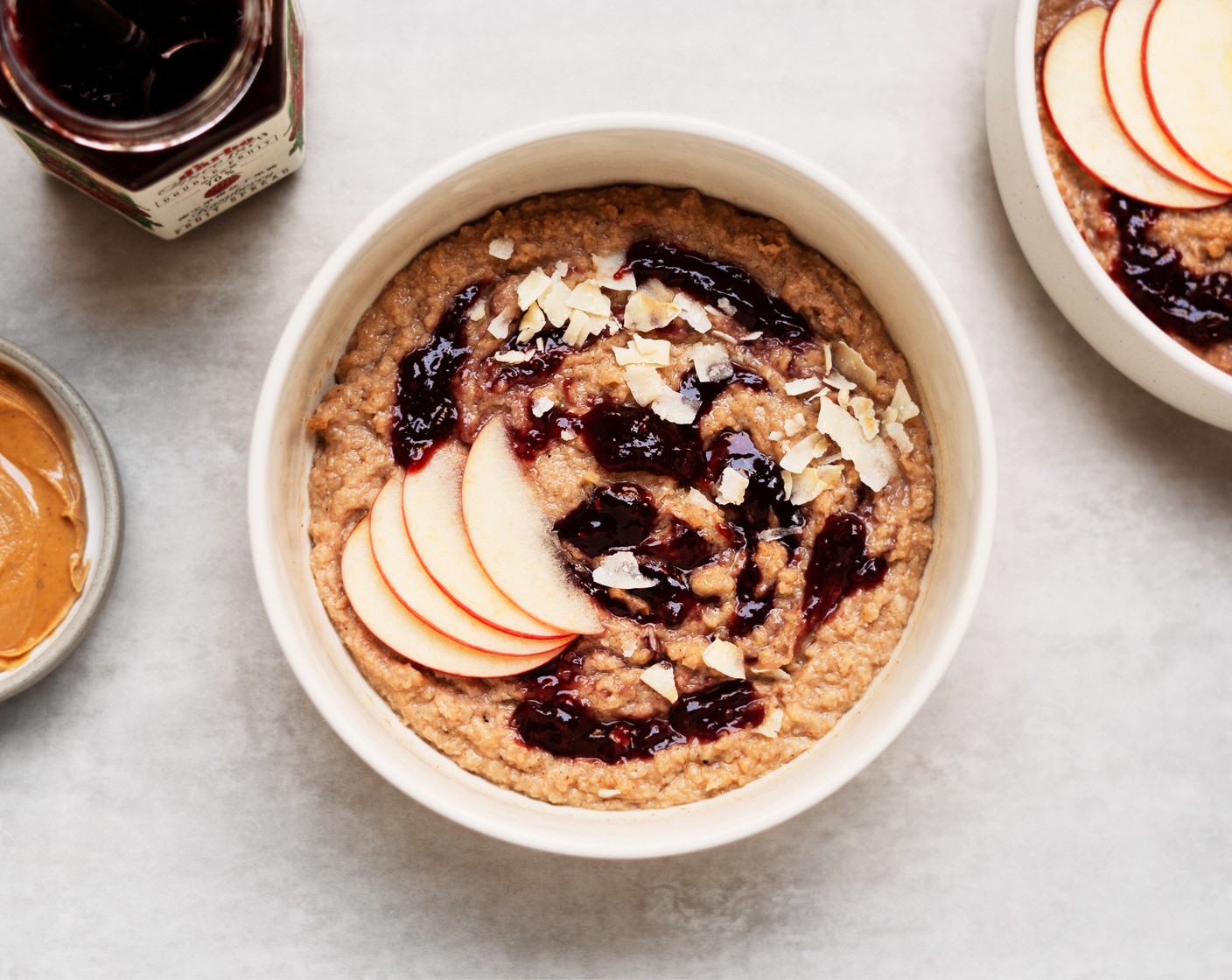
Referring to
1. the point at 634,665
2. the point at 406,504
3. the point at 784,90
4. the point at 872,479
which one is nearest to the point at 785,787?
the point at 634,665

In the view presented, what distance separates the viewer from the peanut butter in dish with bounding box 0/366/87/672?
2434 mm

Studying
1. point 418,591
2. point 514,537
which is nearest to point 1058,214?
point 514,537

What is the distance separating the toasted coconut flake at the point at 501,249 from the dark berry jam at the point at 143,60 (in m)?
0.62

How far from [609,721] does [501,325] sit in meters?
0.87

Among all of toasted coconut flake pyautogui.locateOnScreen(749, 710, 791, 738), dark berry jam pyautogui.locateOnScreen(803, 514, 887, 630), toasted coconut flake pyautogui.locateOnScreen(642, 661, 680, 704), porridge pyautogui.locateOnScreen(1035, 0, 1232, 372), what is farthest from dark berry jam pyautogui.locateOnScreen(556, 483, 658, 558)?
porridge pyautogui.locateOnScreen(1035, 0, 1232, 372)

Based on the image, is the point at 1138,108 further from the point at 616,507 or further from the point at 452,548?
the point at 452,548

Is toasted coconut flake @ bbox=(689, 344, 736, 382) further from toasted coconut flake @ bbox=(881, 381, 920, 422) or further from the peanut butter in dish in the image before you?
the peanut butter in dish

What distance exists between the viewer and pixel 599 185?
2.37 meters

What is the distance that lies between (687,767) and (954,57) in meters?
1.79

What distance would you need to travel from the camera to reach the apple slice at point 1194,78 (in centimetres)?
254

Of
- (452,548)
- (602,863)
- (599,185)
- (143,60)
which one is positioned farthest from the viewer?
(602,863)

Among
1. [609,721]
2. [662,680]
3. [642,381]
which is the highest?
[642,381]

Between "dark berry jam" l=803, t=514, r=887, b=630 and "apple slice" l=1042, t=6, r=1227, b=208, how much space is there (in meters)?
1.06

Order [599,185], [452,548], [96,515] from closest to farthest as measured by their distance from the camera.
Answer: [452,548]
[599,185]
[96,515]
